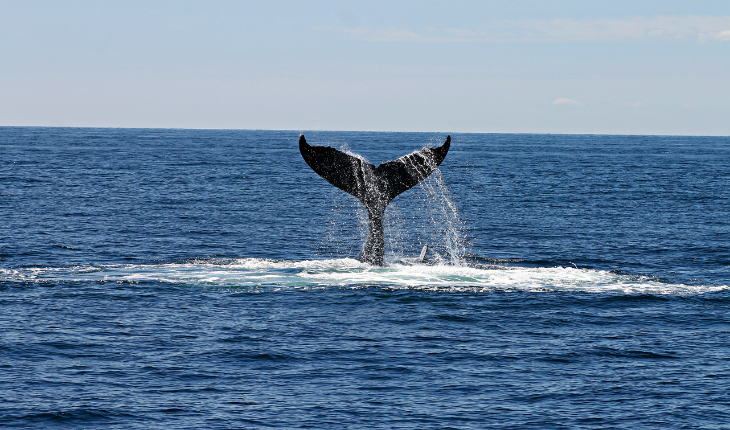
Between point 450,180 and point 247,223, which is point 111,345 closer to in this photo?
point 247,223

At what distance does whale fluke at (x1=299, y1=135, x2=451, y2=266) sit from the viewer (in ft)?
62.0

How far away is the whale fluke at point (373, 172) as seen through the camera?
1890cm

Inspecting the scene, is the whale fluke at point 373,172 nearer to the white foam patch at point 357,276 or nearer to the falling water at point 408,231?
the falling water at point 408,231

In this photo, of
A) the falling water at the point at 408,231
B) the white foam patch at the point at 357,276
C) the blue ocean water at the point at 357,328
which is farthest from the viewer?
the falling water at the point at 408,231

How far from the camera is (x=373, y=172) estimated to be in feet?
65.2

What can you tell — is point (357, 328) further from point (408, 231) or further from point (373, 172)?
point (408, 231)

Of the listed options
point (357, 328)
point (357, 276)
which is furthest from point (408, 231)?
point (357, 328)

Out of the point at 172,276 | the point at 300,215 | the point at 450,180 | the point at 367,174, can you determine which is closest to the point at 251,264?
the point at 172,276

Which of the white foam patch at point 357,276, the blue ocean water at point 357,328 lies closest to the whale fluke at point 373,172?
the white foam patch at point 357,276

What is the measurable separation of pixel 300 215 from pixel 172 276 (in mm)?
20793

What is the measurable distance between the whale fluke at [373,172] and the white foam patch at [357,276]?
1.97m

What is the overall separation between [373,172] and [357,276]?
316cm

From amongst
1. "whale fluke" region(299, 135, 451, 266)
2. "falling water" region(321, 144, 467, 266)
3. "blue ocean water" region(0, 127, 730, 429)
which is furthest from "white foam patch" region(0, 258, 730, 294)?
"falling water" region(321, 144, 467, 266)

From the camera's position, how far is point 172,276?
A: 22125 millimetres
